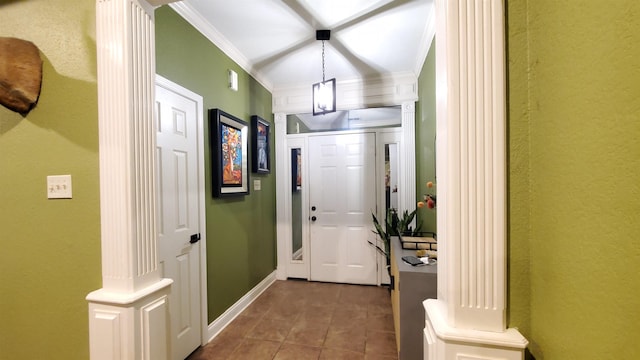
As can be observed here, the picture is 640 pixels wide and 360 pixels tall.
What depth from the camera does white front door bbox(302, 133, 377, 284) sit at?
11.1 feet

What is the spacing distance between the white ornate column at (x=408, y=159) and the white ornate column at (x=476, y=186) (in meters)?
2.43

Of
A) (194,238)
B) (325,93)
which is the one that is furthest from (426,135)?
(194,238)

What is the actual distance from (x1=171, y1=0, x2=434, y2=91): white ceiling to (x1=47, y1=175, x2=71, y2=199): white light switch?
137 cm

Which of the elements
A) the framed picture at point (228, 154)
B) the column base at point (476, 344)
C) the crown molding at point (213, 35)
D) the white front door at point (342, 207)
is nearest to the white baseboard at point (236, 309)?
the white front door at point (342, 207)

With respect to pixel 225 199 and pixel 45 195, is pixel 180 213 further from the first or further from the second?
pixel 45 195

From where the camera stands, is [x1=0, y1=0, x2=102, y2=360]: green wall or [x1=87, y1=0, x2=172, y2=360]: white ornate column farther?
[x1=0, y1=0, x2=102, y2=360]: green wall

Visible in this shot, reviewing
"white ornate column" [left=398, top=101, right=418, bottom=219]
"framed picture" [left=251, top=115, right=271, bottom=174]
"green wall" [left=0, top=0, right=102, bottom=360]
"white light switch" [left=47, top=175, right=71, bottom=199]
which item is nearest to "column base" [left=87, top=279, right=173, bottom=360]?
"green wall" [left=0, top=0, right=102, bottom=360]

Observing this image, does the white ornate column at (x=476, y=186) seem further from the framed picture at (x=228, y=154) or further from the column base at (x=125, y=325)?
the framed picture at (x=228, y=154)

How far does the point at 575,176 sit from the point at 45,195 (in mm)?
1970

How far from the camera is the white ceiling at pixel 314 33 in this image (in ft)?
6.33

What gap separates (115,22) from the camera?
1071 millimetres

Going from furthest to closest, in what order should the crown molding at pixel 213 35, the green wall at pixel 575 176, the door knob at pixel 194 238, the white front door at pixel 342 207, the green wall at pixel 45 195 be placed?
the white front door at pixel 342 207 → the door knob at pixel 194 238 → the crown molding at pixel 213 35 → the green wall at pixel 45 195 → the green wall at pixel 575 176

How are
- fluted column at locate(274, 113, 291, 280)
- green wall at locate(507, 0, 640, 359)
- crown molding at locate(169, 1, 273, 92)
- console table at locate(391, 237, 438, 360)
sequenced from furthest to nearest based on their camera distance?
1. fluted column at locate(274, 113, 291, 280)
2. crown molding at locate(169, 1, 273, 92)
3. console table at locate(391, 237, 438, 360)
4. green wall at locate(507, 0, 640, 359)

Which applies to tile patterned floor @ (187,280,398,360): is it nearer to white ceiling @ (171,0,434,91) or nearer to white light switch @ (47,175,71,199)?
white light switch @ (47,175,71,199)
